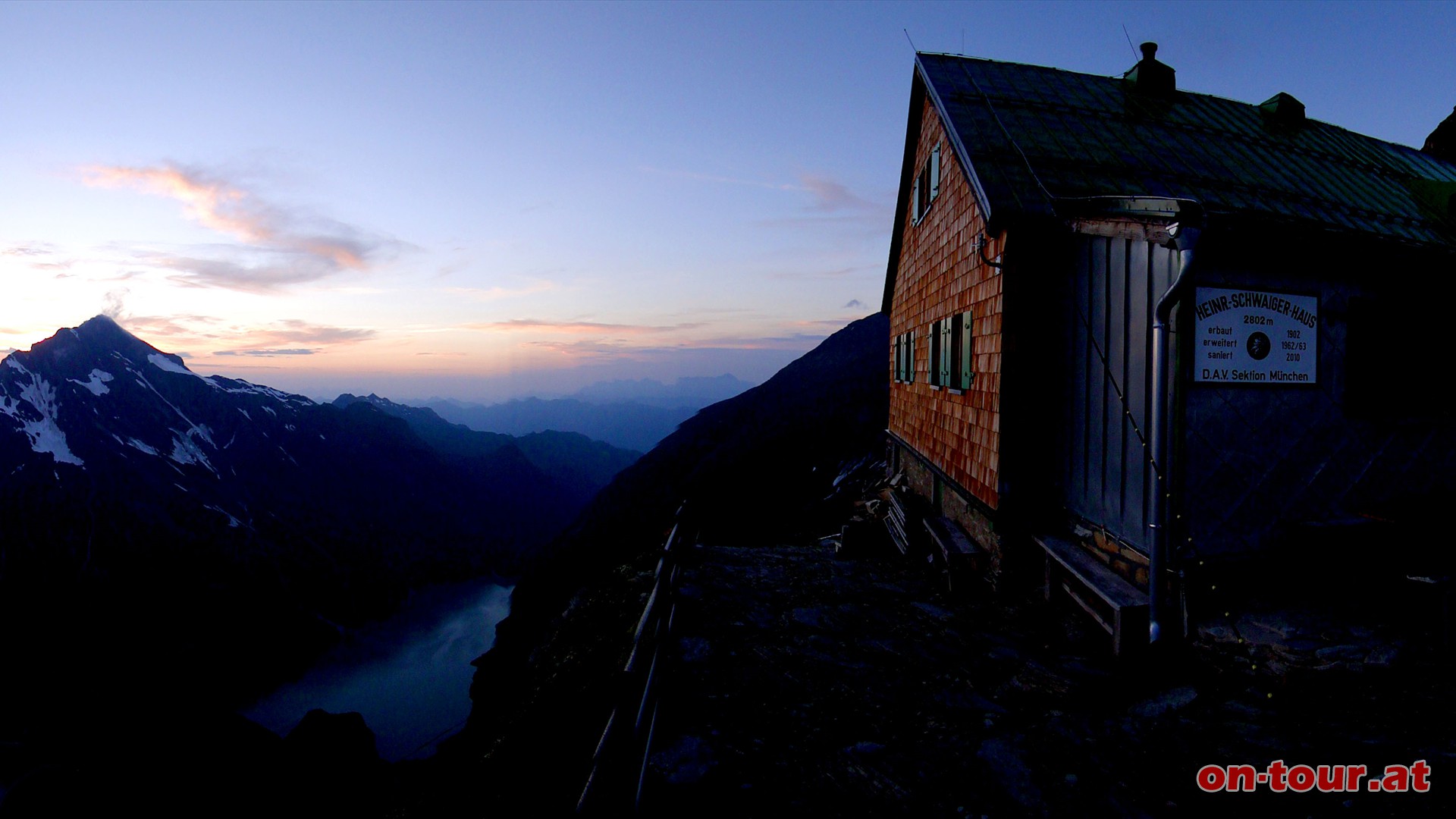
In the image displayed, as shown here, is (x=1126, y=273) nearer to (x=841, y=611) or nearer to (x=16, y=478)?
(x=841, y=611)

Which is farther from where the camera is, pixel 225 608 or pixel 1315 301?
pixel 225 608

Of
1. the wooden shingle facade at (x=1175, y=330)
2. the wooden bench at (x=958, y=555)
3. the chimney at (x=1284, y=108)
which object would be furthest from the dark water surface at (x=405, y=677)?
the chimney at (x=1284, y=108)

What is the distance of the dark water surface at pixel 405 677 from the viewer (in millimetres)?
70500

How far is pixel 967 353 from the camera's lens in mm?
9430

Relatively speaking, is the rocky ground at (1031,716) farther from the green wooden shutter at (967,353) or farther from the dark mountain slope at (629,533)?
the green wooden shutter at (967,353)

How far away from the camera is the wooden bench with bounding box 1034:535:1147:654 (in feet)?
19.3

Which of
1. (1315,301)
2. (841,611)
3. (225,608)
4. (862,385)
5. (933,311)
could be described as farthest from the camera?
(225,608)

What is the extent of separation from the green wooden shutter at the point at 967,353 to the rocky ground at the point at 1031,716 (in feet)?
11.7

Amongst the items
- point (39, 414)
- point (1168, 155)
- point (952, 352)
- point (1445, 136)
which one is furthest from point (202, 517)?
point (1445, 136)

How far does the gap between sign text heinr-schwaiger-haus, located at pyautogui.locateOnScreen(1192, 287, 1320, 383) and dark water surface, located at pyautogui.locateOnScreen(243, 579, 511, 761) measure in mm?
71386

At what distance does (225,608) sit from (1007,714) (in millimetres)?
129092

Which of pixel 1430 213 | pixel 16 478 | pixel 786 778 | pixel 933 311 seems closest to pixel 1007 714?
pixel 786 778

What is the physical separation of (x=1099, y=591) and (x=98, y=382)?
226839 mm

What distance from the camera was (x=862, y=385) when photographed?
50.5m
